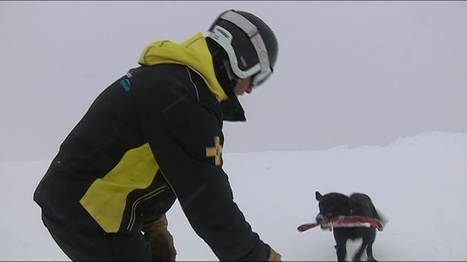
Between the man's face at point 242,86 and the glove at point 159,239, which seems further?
the glove at point 159,239

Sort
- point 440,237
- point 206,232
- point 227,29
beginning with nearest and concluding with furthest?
point 206,232 → point 227,29 → point 440,237

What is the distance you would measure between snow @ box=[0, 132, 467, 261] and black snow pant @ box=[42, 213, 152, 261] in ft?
4.42

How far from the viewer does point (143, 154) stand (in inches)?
63.4

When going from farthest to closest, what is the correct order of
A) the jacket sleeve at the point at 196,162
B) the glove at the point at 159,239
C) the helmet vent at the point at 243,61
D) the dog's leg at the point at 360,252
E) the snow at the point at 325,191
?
the snow at the point at 325,191
the dog's leg at the point at 360,252
the glove at the point at 159,239
the helmet vent at the point at 243,61
the jacket sleeve at the point at 196,162

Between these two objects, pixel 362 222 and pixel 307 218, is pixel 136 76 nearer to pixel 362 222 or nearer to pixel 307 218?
pixel 362 222

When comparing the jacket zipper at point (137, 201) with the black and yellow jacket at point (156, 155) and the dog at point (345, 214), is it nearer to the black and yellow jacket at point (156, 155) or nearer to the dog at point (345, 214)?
the black and yellow jacket at point (156, 155)

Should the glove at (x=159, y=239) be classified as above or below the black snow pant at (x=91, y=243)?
below

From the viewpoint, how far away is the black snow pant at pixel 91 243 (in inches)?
66.2

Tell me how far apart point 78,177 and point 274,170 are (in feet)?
11.3

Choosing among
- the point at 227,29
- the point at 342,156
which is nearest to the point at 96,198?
the point at 227,29

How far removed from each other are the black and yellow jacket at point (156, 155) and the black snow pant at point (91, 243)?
28 millimetres

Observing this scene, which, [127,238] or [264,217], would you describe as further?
[264,217]

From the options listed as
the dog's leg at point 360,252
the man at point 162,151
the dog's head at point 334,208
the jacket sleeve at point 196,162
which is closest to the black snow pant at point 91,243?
the man at point 162,151

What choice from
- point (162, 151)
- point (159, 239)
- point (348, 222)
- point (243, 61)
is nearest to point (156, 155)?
point (162, 151)
